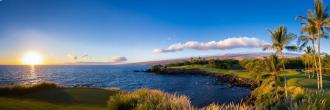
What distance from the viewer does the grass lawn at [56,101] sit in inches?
467

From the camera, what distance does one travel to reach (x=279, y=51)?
29391 mm

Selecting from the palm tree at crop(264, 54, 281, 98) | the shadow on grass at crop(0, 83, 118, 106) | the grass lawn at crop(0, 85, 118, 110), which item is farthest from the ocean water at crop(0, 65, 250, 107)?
the grass lawn at crop(0, 85, 118, 110)

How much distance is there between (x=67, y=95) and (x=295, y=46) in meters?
25.4

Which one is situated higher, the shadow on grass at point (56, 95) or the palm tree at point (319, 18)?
the palm tree at point (319, 18)

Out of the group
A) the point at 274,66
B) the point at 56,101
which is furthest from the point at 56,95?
the point at 274,66

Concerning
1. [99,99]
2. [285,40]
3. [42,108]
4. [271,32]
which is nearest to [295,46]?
[285,40]

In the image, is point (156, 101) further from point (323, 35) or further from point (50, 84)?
point (323, 35)

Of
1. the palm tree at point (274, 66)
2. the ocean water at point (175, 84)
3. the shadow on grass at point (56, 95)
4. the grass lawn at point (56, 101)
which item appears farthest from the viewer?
the ocean water at point (175, 84)

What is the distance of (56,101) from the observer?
1411 centimetres

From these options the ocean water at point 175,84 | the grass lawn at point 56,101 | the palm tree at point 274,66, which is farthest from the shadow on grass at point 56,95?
the palm tree at point 274,66

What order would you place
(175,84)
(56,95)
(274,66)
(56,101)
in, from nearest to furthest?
(56,101)
(56,95)
(274,66)
(175,84)

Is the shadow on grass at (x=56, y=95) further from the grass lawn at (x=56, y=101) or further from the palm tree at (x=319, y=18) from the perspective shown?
the palm tree at (x=319, y=18)

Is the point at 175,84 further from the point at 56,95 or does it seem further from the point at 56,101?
the point at 56,101

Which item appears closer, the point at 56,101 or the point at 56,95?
the point at 56,101
